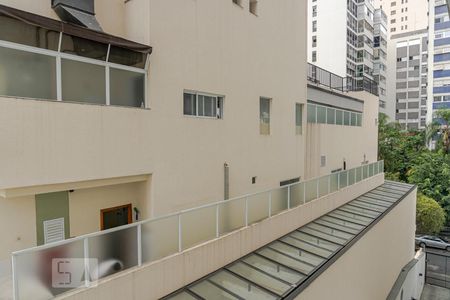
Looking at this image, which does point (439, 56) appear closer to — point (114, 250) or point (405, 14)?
point (405, 14)

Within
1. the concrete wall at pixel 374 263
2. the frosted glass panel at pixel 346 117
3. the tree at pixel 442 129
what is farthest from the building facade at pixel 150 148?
the tree at pixel 442 129

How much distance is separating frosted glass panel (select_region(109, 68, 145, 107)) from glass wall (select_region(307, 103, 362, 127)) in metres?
9.75

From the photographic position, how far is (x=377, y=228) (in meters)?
11.8

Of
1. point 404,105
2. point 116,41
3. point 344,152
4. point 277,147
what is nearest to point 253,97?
point 277,147

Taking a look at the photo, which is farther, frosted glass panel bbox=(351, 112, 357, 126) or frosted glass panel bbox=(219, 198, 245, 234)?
frosted glass panel bbox=(351, 112, 357, 126)

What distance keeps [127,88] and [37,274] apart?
13.5ft

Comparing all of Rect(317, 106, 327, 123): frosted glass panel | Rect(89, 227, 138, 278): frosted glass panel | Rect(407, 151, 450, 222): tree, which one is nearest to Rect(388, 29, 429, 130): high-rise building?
Rect(407, 151, 450, 222): tree

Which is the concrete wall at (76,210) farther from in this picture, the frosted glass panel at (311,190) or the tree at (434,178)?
the tree at (434,178)

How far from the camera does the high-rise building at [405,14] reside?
65.8 m

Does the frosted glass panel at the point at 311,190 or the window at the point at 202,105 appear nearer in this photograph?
the window at the point at 202,105

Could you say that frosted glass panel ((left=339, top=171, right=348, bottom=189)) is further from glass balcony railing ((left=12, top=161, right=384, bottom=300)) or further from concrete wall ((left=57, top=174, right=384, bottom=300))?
glass balcony railing ((left=12, top=161, right=384, bottom=300))

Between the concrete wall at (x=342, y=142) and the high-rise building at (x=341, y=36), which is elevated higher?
the high-rise building at (x=341, y=36)

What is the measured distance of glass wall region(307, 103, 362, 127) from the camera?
48.3 ft

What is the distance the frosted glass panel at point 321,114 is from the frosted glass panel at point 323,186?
4602mm
